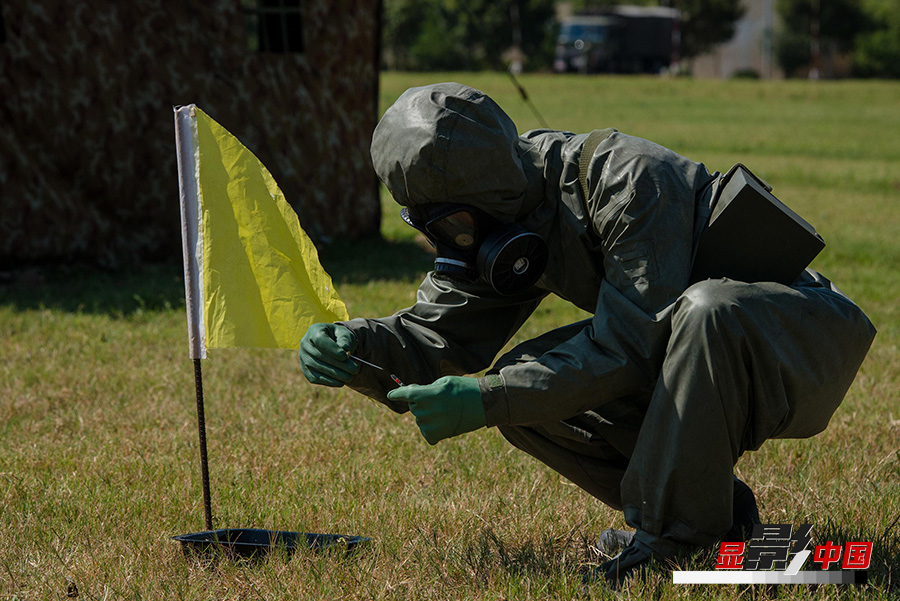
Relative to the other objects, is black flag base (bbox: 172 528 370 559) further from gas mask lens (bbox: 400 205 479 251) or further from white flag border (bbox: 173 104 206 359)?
gas mask lens (bbox: 400 205 479 251)

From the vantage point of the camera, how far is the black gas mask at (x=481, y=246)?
9.77ft

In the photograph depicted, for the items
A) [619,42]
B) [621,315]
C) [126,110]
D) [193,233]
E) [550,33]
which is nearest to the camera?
[621,315]

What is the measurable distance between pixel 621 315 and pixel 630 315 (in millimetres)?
27

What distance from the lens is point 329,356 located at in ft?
10.6

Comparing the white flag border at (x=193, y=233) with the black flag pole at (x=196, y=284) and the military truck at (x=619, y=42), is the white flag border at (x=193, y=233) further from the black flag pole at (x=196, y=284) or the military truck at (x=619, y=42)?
the military truck at (x=619, y=42)

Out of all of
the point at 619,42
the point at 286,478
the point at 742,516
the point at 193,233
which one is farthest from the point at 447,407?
the point at 619,42

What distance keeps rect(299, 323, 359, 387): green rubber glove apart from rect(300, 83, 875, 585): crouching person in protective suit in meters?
0.02

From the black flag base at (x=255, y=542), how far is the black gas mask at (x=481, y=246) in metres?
1.04

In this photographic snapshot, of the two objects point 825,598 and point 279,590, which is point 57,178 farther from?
point 825,598

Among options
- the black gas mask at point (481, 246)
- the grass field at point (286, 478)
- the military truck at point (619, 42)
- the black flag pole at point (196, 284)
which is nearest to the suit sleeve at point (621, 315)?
the black gas mask at point (481, 246)

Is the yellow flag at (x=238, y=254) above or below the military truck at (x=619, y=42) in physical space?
above

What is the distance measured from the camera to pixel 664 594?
305cm

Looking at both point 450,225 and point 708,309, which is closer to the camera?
point 708,309

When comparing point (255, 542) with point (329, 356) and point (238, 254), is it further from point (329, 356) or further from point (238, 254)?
point (238, 254)
